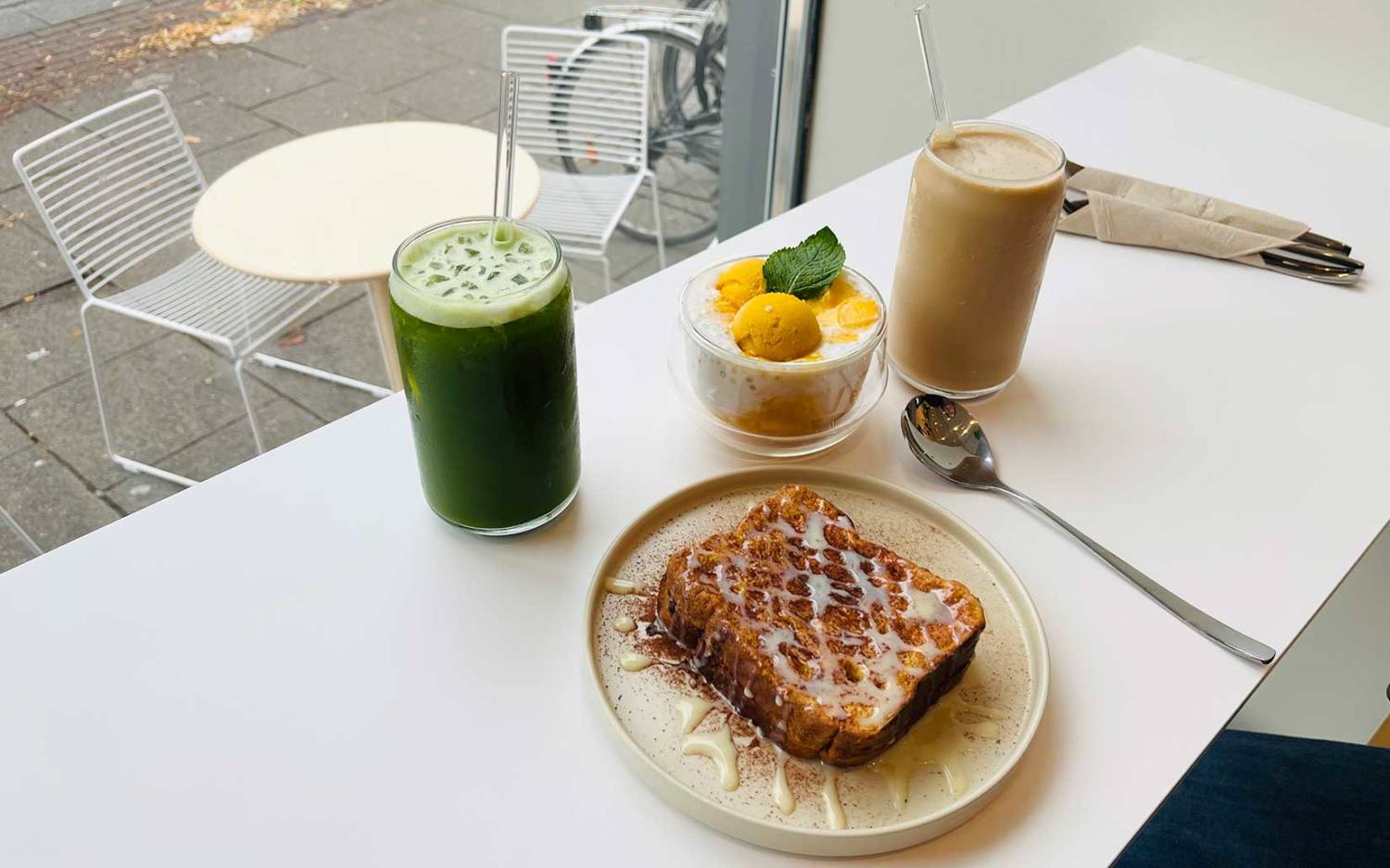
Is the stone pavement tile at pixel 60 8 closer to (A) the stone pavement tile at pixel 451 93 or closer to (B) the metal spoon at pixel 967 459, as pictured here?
(A) the stone pavement tile at pixel 451 93

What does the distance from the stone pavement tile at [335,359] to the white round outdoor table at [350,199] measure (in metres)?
0.14

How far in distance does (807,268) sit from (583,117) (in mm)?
1817

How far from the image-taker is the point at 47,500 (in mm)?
1939

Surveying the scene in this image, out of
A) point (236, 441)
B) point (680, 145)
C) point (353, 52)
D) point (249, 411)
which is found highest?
point (353, 52)

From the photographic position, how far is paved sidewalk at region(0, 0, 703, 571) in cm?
198

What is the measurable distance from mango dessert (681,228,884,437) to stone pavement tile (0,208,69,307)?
1771 millimetres

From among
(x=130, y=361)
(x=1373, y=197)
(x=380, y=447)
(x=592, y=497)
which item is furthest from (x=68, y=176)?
(x=1373, y=197)

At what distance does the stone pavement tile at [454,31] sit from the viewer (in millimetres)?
2611

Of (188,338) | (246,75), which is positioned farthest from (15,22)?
(188,338)

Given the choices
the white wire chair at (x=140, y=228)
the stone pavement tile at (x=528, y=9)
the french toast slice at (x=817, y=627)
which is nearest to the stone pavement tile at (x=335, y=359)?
the white wire chair at (x=140, y=228)

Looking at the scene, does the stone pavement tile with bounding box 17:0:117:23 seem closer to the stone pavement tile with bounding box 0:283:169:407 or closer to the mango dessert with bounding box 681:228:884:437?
the stone pavement tile with bounding box 0:283:169:407

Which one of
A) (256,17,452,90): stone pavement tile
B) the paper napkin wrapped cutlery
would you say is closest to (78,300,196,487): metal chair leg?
(256,17,452,90): stone pavement tile

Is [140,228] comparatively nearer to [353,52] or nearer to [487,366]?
[353,52]

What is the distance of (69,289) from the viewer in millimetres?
2137
